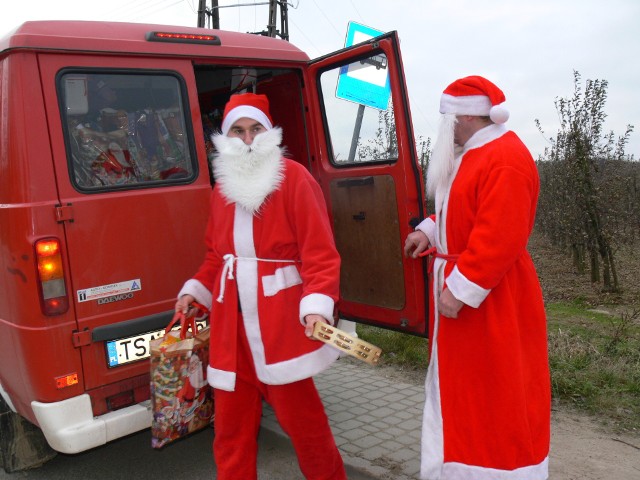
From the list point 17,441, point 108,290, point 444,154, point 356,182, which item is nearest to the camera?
point 444,154

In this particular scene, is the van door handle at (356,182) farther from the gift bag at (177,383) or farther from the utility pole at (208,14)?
the utility pole at (208,14)

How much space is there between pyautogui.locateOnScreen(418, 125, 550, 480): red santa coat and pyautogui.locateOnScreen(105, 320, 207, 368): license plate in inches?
56.2

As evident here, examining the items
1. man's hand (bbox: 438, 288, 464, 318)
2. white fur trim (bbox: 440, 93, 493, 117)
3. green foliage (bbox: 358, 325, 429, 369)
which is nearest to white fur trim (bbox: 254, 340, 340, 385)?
man's hand (bbox: 438, 288, 464, 318)

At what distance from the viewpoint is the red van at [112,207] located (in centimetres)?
287

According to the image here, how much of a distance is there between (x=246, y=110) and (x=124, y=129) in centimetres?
88

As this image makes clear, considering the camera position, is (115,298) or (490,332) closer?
(490,332)

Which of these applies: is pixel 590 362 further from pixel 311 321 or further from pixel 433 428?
pixel 311 321

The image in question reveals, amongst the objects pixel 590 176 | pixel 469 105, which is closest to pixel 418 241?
pixel 469 105

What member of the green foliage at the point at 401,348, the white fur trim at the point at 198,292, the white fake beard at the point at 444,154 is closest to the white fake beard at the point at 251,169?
the white fur trim at the point at 198,292

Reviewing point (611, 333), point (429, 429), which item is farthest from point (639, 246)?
point (429, 429)

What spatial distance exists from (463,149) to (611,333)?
3.66m

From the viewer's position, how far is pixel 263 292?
2.61 metres

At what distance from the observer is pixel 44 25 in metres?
2.92

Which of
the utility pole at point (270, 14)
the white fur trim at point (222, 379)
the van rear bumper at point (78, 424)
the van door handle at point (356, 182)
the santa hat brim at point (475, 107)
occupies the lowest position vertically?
the van rear bumper at point (78, 424)
